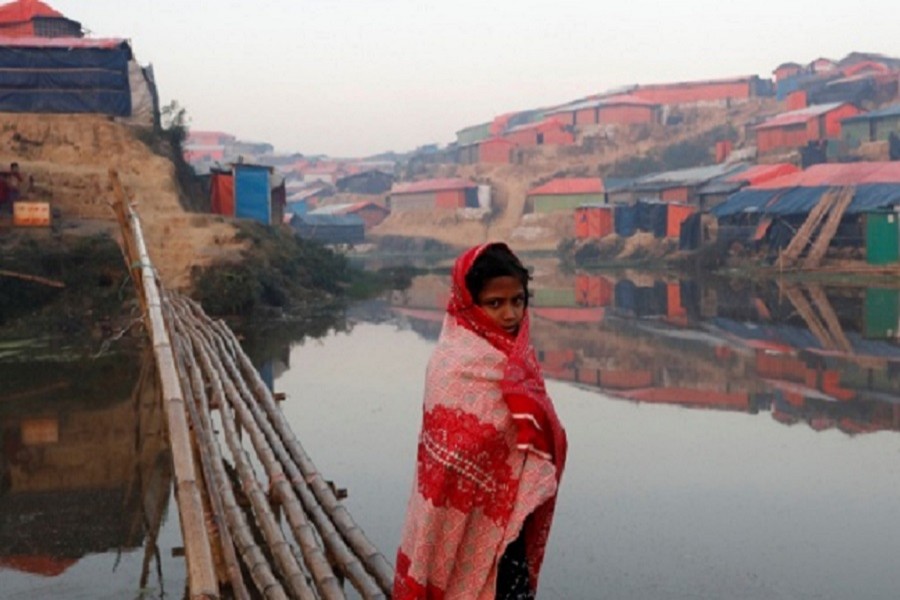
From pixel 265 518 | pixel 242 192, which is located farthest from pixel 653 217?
pixel 265 518

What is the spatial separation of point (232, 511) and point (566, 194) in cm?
3697

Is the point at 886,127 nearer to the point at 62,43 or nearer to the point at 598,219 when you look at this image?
the point at 598,219

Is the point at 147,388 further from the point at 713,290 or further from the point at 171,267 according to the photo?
the point at 713,290

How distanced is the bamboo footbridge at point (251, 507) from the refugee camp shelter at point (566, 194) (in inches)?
1324

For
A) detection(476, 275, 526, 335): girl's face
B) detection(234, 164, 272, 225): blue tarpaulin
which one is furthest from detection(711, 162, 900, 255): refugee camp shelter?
detection(476, 275, 526, 335): girl's face

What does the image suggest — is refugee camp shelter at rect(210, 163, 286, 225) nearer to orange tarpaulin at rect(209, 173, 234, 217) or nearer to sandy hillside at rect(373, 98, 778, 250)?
orange tarpaulin at rect(209, 173, 234, 217)

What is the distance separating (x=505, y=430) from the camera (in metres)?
2.21

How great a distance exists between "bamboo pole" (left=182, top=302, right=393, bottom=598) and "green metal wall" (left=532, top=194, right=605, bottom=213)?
34.0 meters

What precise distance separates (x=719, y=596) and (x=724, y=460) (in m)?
2.72

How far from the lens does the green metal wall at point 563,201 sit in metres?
39.9

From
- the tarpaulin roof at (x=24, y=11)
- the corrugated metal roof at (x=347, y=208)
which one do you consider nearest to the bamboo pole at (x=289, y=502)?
the tarpaulin roof at (x=24, y=11)

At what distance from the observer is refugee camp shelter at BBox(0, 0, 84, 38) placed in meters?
25.3

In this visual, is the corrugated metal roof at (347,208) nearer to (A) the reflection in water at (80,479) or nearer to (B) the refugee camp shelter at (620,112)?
(B) the refugee camp shelter at (620,112)

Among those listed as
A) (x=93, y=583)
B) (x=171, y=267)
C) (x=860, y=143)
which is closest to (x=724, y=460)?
(x=93, y=583)
